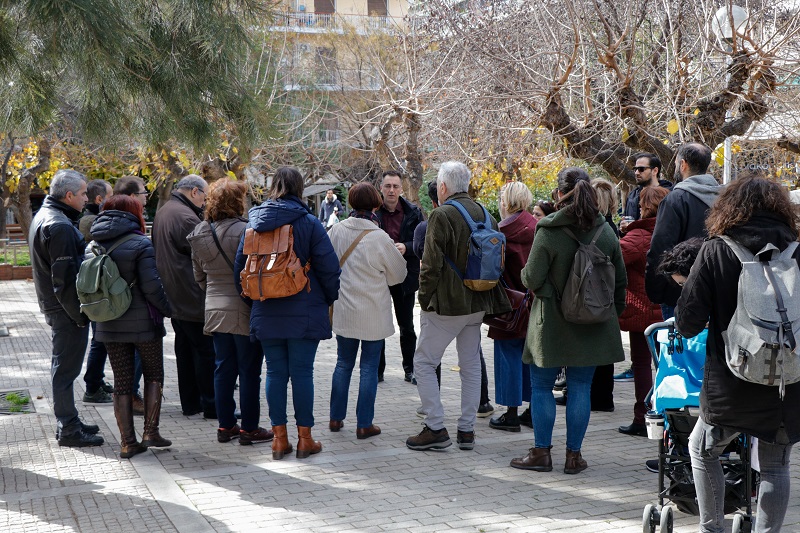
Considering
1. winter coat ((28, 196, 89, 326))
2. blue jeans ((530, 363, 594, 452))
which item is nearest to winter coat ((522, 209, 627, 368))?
blue jeans ((530, 363, 594, 452))

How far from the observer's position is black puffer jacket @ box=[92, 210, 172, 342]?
564 cm

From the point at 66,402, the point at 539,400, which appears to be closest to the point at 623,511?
the point at 539,400

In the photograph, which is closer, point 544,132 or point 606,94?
point 606,94

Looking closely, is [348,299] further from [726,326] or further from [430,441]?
[726,326]

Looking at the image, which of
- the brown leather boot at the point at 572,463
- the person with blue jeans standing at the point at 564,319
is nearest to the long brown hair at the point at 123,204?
the person with blue jeans standing at the point at 564,319

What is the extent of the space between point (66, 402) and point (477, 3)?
20.8ft

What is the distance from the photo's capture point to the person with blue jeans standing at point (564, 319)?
16.4 feet

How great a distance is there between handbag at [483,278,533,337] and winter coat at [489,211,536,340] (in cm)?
6

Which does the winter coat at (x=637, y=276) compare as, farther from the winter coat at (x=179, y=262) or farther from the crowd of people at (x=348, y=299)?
the winter coat at (x=179, y=262)

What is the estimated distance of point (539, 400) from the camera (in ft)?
17.1

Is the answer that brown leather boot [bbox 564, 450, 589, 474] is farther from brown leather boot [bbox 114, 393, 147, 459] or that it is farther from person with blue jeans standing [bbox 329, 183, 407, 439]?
brown leather boot [bbox 114, 393, 147, 459]

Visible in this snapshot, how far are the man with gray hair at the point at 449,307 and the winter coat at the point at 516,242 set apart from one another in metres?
0.26

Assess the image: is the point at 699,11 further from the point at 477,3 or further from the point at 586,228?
the point at 586,228

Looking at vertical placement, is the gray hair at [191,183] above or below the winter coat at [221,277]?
above
